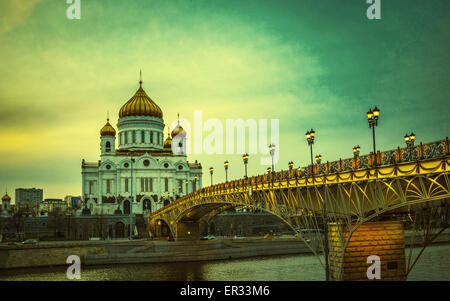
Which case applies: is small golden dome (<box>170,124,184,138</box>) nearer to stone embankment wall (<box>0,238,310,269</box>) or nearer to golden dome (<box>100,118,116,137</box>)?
golden dome (<box>100,118,116,137</box>)

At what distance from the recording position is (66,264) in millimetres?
A: 55625

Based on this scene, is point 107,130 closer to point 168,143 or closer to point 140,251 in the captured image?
point 168,143

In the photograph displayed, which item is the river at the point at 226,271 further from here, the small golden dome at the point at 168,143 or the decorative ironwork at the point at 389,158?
the small golden dome at the point at 168,143

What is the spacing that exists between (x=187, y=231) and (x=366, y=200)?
44463mm

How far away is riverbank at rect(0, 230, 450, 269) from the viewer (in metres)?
54.3

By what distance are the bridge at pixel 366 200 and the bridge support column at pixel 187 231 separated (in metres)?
29.6

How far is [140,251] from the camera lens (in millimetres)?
58156

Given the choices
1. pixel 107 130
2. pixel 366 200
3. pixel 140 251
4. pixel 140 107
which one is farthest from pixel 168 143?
pixel 366 200

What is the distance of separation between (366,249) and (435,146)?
9.70 metres

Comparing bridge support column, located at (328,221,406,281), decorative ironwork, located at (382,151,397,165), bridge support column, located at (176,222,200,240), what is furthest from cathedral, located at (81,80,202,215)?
decorative ironwork, located at (382,151,397,165)

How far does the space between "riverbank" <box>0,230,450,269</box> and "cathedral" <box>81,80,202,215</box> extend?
38446 millimetres

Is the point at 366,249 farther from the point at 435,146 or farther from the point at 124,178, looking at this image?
the point at 124,178

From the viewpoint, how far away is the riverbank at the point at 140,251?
54291 millimetres

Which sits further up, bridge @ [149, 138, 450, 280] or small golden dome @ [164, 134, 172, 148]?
small golden dome @ [164, 134, 172, 148]
